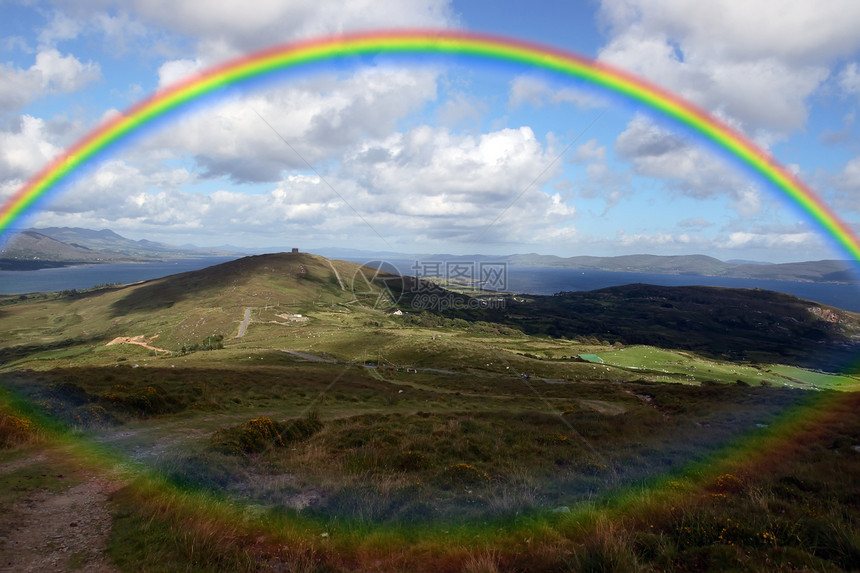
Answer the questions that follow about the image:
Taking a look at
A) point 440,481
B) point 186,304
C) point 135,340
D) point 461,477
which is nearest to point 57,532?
point 440,481

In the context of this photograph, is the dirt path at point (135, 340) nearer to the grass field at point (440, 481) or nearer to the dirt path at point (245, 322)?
the dirt path at point (245, 322)

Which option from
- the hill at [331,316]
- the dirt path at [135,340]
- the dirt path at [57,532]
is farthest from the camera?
the hill at [331,316]

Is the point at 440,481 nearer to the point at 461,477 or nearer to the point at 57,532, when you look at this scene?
the point at 461,477

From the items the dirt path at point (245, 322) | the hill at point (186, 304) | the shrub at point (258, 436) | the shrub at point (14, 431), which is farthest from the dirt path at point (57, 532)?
the hill at point (186, 304)

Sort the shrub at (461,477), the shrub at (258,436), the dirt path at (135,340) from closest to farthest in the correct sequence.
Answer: the shrub at (461,477)
the shrub at (258,436)
the dirt path at (135,340)

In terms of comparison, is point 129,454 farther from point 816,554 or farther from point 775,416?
point 775,416

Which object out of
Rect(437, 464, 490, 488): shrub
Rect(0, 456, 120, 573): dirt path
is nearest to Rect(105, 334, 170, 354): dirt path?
Rect(0, 456, 120, 573): dirt path

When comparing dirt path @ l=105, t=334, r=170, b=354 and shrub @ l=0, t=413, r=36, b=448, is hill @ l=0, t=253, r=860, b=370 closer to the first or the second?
dirt path @ l=105, t=334, r=170, b=354

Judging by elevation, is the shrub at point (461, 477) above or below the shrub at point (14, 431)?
below
